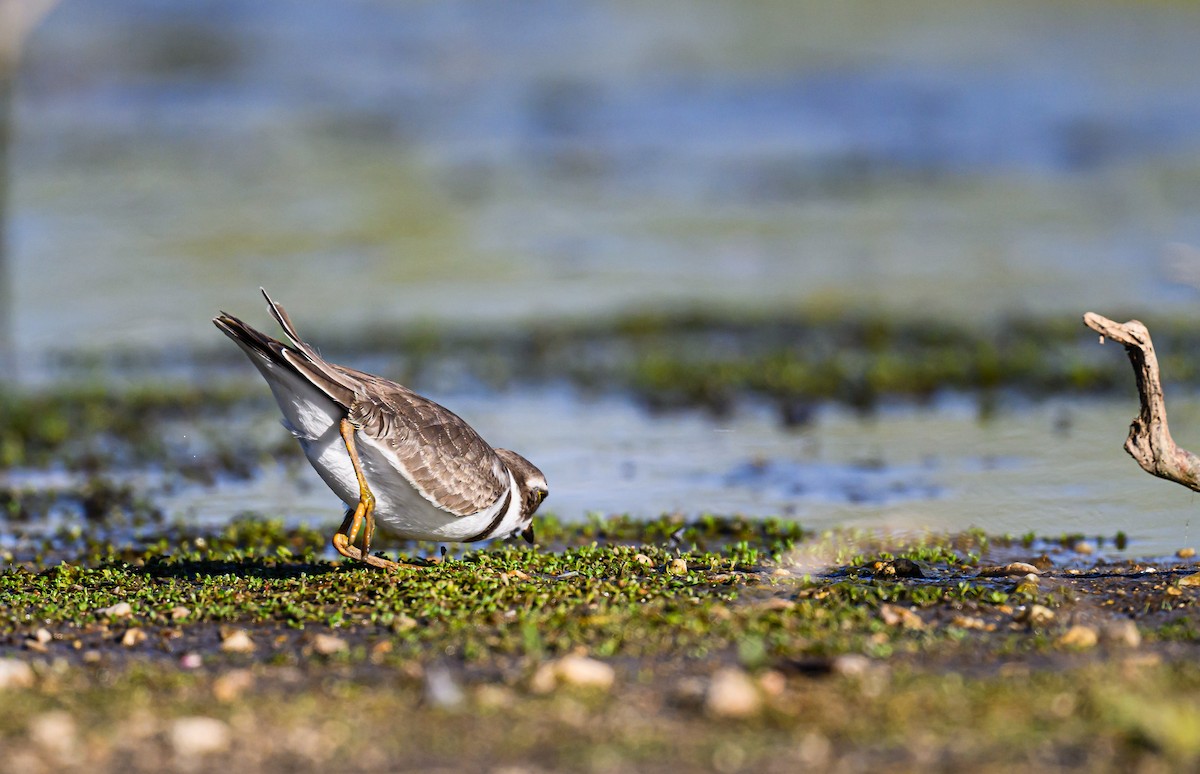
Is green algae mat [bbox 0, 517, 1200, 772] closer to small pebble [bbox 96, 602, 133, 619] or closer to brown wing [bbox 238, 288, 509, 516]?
small pebble [bbox 96, 602, 133, 619]

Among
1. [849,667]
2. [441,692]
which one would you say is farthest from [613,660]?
[849,667]

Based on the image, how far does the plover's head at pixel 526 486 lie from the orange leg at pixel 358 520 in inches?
40.5

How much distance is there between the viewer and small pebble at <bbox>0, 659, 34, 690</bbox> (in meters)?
5.11

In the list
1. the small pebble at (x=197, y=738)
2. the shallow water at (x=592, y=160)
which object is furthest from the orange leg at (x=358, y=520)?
the shallow water at (x=592, y=160)

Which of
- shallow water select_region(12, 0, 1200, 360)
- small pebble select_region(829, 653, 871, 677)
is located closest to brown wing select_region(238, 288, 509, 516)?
small pebble select_region(829, 653, 871, 677)

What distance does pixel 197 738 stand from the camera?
441cm

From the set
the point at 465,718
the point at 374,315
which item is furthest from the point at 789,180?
the point at 465,718

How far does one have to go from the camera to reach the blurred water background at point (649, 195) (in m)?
10.1

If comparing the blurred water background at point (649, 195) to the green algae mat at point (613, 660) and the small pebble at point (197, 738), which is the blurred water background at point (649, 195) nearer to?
the green algae mat at point (613, 660)

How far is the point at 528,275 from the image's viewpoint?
57.2 ft

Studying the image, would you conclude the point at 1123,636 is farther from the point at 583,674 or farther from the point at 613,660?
the point at 583,674

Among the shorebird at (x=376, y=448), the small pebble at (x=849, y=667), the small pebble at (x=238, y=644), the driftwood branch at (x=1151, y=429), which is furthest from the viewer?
the shorebird at (x=376, y=448)

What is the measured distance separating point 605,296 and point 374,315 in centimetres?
257

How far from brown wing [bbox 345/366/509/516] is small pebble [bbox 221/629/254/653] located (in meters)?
1.31
